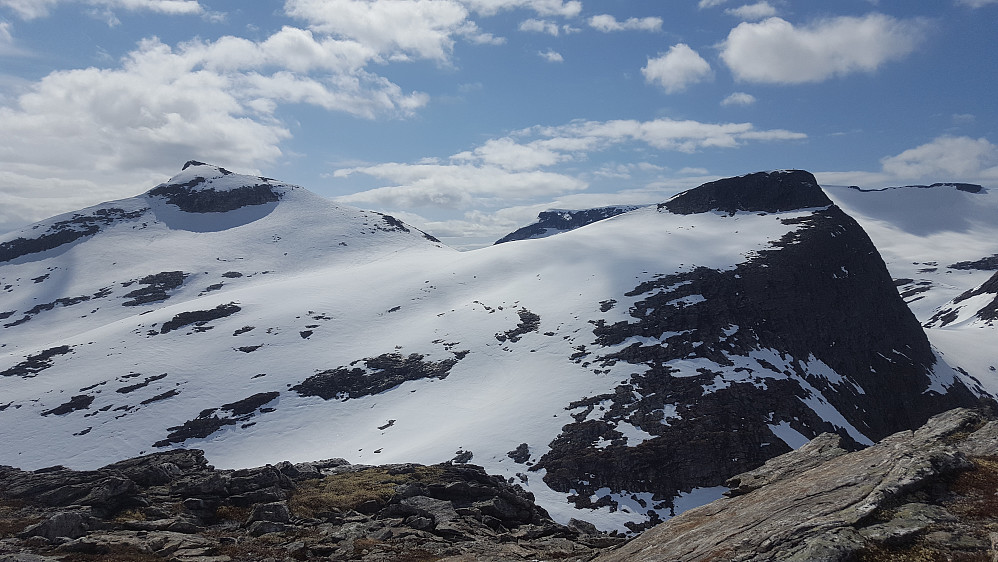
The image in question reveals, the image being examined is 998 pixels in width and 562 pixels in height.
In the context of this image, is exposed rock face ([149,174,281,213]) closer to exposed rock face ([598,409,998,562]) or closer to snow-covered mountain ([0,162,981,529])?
snow-covered mountain ([0,162,981,529])

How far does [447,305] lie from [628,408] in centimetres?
3833

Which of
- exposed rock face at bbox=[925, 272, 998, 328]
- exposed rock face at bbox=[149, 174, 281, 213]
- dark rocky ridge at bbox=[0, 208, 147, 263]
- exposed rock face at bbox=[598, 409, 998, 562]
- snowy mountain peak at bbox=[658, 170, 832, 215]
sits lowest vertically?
exposed rock face at bbox=[925, 272, 998, 328]

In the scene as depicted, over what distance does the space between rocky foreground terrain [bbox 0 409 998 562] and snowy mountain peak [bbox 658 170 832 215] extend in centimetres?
9055

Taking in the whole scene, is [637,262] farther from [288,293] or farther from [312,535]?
[312,535]

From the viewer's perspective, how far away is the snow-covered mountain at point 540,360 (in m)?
43.7

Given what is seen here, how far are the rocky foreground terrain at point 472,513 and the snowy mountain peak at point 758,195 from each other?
90.5 metres

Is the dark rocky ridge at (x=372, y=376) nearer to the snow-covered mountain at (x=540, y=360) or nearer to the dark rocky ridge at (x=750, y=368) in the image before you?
the snow-covered mountain at (x=540, y=360)

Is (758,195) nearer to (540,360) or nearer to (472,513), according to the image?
(540,360)

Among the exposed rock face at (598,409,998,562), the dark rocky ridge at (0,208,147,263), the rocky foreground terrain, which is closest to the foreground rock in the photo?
the rocky foreground terrain

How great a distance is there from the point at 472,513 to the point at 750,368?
3942cm

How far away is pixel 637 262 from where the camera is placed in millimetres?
80062

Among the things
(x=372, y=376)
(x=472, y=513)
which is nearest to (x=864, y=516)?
(x=472, y=513)

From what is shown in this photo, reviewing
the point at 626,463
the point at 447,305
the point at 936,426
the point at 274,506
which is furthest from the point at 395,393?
the point at 936,426

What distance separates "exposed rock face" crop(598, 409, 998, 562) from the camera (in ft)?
29.9
